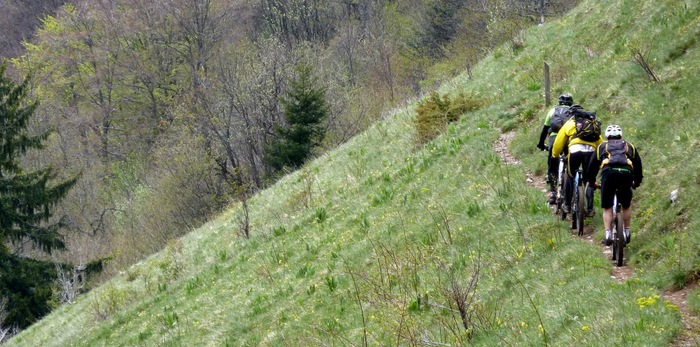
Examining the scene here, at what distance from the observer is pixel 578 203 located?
356 inches

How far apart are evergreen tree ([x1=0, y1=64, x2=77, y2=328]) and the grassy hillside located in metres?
8.93

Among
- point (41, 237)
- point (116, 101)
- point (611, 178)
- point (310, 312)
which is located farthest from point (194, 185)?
point (611, 178)

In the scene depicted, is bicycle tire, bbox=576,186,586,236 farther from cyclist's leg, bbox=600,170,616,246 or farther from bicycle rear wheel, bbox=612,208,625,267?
bicycle rear wheel, bbox=612,208,625,267

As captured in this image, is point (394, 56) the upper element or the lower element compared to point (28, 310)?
upper

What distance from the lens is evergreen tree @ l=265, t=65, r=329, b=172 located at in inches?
1247

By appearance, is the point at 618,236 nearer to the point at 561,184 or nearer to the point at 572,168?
the point at 572,168

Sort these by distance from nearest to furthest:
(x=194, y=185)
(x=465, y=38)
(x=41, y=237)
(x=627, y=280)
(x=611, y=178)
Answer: (x=627, y=280) → (x=611, y=178) → (x=41, y=237) → (x=194, y=185) → (x=465, y=38)

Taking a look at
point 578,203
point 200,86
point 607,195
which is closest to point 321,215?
point 578,203

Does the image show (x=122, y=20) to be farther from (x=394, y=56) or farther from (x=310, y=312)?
(x=310, y=312)

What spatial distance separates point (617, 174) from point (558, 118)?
232 centimetres

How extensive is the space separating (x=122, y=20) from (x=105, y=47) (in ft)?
9.65

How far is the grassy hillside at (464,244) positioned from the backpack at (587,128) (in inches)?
44.2

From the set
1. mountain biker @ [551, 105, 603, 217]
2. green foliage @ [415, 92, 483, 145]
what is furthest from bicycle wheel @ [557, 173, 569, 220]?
green foliage @ [415, 92, 483, 145]

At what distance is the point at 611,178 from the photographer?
8.02 metres
